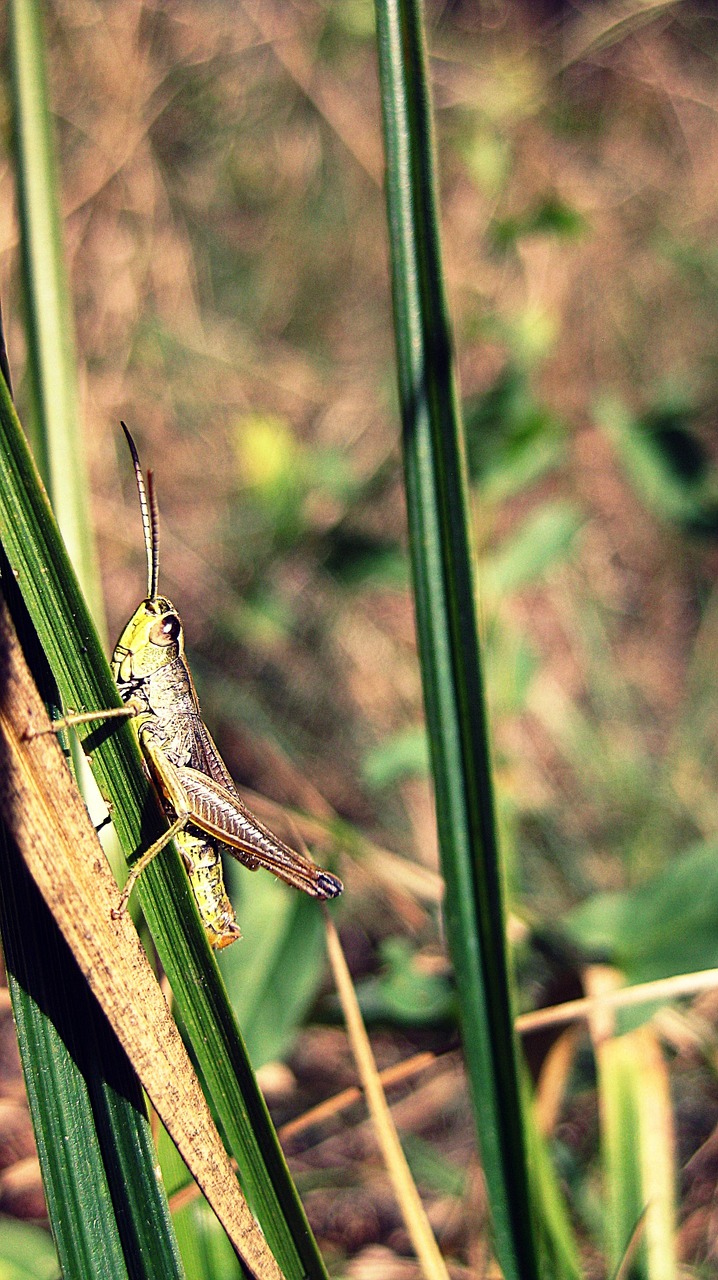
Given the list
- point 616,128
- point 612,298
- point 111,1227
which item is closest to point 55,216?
point 111,1227

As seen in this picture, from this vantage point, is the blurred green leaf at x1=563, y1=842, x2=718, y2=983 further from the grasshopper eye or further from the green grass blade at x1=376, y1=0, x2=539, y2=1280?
the grasshopper eye

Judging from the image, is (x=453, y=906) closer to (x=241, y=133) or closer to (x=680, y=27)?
(x=241, y=133)

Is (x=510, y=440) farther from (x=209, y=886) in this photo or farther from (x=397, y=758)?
(x=209, y=886)

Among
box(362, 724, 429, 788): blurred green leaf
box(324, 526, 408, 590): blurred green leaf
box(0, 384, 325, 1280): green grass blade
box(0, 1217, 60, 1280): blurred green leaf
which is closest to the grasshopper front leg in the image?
box(0, 384, 325, 1280): green grass blade

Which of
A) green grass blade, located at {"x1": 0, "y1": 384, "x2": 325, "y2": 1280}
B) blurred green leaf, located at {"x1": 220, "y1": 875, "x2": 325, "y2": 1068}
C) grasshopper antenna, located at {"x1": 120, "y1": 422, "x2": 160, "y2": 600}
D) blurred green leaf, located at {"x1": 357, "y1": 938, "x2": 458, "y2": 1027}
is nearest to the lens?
green grass blade, located at {"x1": 0, "y1": 384, "x2": 325, "y2": 1280}

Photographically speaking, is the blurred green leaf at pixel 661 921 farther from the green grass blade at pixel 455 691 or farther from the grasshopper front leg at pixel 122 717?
the grasshopper front leg at pixel 122 717

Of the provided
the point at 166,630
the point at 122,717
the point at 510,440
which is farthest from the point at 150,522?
the point at 510,440

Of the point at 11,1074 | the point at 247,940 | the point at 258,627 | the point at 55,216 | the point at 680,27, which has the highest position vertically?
the point at 680,27
